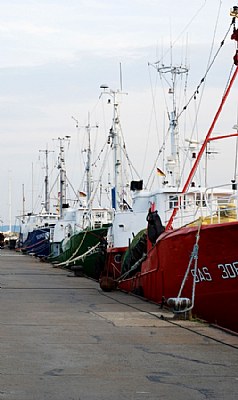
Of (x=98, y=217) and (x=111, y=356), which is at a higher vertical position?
(x=98, y=217)

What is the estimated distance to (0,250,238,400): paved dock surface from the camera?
22.6 ft

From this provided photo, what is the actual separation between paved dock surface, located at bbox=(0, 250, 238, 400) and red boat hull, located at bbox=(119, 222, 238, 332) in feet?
1.23

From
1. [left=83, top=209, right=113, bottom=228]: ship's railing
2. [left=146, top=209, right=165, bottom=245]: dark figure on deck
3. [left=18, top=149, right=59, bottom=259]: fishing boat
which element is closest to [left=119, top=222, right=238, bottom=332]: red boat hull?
[left=146, top=209, right=165, bottom=245]: dark figure on deck

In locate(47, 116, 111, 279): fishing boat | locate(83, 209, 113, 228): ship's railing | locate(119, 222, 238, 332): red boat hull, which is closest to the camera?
locate(119, 222, 238, 332): red boat hull

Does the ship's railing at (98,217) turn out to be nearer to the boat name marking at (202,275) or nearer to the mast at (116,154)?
the mast at (116,154)

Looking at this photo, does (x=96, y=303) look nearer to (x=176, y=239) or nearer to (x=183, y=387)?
(x=176, y=239)

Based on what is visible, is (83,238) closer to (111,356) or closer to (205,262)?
(205,262)

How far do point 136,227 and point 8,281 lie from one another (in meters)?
4.40

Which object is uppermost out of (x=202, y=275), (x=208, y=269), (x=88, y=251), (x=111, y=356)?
(x=88, y=251)

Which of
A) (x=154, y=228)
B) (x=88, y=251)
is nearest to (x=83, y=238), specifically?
(x=88, y=251)

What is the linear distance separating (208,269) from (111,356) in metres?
3.77

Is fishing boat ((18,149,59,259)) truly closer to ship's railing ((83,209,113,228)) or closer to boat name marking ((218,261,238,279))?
ship's railing ((83,209,113,228))

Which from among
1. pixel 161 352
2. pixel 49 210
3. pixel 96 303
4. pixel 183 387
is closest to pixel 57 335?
pixel 161 352

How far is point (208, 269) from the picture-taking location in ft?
39.9
